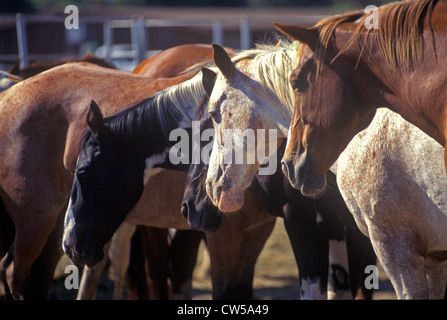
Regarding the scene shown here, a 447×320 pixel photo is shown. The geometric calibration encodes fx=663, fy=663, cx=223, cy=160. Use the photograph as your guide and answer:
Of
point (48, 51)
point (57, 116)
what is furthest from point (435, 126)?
point (48, 51)

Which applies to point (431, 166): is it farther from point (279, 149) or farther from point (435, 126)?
point (279, 149)

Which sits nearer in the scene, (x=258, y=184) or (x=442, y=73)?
(x=442, y=73)

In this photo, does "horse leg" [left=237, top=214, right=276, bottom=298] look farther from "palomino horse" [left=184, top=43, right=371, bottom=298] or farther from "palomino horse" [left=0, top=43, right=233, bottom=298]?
"palomino horse" [left=0, top=43, right=233, bottom=298]

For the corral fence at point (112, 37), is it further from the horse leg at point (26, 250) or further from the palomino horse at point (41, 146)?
the horse leg at point (26, 250)

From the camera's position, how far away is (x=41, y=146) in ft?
13.1

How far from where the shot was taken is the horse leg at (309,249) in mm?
3605

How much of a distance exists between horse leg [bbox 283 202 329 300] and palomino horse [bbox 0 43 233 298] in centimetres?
109

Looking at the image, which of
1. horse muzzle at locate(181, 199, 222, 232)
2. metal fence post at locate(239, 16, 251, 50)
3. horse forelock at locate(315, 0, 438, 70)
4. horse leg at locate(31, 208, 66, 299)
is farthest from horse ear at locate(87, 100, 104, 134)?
metal fence post at locate(239, 16, 251, 50)

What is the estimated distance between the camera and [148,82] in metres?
4.06

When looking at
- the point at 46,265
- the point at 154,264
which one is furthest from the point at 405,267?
the point at 154,264

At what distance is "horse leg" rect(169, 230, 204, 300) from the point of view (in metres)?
4.97

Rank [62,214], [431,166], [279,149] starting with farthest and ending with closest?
[62,214], [279,149], [431,166]

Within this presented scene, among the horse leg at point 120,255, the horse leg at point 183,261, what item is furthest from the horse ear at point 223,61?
the horse leg at point 120,255
